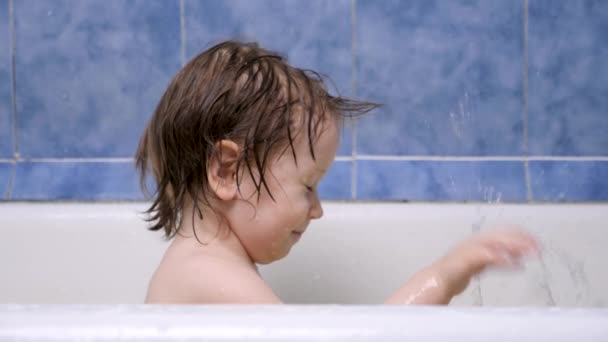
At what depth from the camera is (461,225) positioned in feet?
4.16

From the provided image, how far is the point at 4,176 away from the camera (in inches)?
59.0

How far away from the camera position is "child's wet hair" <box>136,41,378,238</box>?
89 cm

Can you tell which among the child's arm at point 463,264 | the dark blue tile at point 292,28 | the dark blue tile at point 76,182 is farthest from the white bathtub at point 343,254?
the child's arm at point 463,264

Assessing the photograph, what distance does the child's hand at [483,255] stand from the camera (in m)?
0.80

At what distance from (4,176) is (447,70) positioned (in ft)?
2.93

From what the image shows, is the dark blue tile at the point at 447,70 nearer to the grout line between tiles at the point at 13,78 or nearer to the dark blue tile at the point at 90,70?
the dark blue tile at the point at 90,70

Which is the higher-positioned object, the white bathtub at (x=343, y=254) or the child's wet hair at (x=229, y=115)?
the child's wet hair at (x=229, y=115)

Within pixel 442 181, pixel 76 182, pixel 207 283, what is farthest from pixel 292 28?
pixel 207 283

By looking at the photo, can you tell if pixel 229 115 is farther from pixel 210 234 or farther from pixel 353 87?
pixel 353 87

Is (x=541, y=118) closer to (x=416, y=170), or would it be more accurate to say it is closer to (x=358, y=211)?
(x=416, y=170)

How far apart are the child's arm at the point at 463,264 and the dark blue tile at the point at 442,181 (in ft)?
1.99

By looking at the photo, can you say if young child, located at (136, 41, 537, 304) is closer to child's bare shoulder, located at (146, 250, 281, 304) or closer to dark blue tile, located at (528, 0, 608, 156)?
child's bare shoulder, located at (146, 250, 281, 304)

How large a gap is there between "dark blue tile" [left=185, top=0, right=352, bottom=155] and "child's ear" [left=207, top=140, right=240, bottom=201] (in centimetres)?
60

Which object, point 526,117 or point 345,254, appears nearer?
point 345,254
